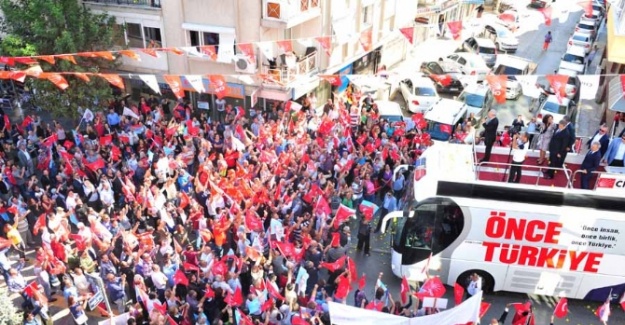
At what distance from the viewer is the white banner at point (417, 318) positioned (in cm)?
856

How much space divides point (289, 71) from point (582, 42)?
2286 cm

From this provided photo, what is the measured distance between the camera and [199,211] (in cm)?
1248

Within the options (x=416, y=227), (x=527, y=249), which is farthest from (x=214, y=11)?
(x=527, y=249)

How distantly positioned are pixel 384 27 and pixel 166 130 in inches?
557

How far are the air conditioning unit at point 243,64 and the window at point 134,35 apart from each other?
4.36m

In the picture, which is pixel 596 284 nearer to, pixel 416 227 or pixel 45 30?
pixel 416 227

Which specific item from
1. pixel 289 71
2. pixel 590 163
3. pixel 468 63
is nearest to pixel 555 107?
pixel 468 63

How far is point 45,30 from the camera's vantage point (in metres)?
17.0

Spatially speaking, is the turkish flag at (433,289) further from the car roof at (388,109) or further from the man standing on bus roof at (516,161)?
the car roof at (388,109)

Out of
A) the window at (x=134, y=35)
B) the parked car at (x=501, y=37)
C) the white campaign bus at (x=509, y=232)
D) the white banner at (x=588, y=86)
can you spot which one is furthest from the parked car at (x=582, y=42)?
the window at (x=134, y=35)

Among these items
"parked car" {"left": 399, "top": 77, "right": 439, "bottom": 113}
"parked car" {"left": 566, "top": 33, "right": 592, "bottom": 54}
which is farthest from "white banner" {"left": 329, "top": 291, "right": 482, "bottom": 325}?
"parked car" {"left": 566, "top": 33, "right": 592, "bottom": 54}

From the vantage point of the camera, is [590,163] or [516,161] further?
[516,161]

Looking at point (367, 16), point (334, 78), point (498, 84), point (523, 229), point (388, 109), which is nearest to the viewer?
point (523, 229)

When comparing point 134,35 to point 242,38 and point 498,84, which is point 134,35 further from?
point 498,84
